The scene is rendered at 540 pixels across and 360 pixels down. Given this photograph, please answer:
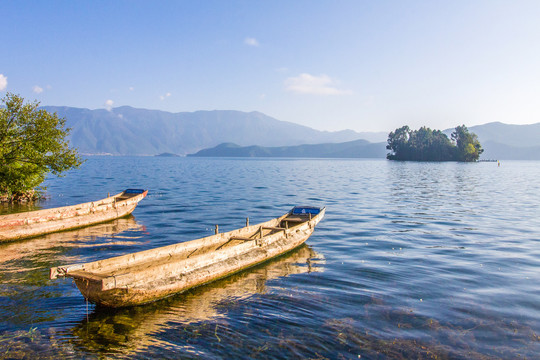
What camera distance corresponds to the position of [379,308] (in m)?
12.9

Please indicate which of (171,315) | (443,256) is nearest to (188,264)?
(171,315)

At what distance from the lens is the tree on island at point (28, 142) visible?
27.6 metres

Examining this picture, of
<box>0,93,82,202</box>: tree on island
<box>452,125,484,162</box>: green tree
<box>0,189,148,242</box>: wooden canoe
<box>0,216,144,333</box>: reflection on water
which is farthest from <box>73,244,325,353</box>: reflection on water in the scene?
<box>452,125,484,162</box>: green tree

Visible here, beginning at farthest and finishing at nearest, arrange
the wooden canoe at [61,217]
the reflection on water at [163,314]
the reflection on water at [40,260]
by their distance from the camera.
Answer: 1. the wooden canoe at [61,217]
2. the reflection on water at [40,260]
3. the reflection on water at [163,314]

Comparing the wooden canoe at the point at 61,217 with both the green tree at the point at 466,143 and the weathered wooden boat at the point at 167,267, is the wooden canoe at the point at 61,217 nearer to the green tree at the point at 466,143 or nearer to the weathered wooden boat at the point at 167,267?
the weathered wooden boat at the point at 167,267

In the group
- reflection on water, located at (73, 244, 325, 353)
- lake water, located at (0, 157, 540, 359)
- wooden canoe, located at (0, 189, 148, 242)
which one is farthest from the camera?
wooden canoe, located at (0, 189, 148, 242)

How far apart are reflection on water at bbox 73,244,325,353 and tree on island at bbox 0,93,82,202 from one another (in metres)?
21.8

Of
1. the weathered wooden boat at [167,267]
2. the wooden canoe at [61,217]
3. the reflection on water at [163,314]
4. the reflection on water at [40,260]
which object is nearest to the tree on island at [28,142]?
the wooden canoe at [61,217]

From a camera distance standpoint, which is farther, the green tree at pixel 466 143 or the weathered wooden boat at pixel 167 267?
the green tree at pixel 466 143

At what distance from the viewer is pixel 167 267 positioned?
A: 42.8 feet

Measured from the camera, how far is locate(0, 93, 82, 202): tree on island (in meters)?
27.6

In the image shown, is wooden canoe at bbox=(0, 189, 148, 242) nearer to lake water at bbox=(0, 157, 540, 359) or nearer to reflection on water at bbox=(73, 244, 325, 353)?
lake water at bbox=(0, 157, 540, 359)

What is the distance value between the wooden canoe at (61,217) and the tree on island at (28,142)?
4781 mm

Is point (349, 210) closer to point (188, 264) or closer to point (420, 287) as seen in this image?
point (420, 287)
